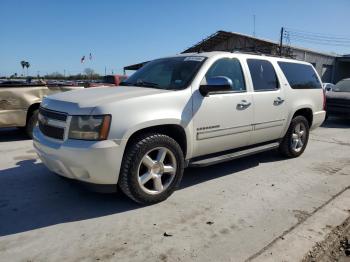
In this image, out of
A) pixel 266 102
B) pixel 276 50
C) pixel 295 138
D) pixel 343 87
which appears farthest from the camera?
pixel 276 50

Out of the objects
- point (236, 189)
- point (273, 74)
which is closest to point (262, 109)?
point (273, 74)

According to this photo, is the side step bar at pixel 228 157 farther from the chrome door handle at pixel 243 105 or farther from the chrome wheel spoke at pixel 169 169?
the chrome door handle at pixel 243 105

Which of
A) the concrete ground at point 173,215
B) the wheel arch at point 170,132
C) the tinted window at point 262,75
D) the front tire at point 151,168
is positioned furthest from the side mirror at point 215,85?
the concrete ground at point 173,215

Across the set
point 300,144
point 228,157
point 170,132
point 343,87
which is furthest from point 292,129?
point 343,87

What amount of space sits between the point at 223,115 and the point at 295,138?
7.83 feet

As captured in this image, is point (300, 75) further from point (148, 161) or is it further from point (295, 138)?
point (148, 161)

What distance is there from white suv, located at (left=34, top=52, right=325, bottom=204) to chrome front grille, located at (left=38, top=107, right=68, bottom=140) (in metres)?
0.01

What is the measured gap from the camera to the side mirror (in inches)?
177

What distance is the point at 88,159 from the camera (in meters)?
3.65

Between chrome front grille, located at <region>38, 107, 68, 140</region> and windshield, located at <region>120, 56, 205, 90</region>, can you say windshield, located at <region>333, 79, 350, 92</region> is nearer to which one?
windshield, located at <region>120, 56, 205, 90</region>

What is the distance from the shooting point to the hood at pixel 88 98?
3.78 metres

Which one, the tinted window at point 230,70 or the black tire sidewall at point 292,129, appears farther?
the black tire sidewall at point 292,129

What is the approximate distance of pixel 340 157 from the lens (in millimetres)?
6984

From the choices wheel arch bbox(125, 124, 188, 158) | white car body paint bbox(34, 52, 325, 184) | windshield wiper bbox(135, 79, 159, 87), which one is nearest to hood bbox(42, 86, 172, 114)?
white car body paint bbox(34, 52, 325, 184)
